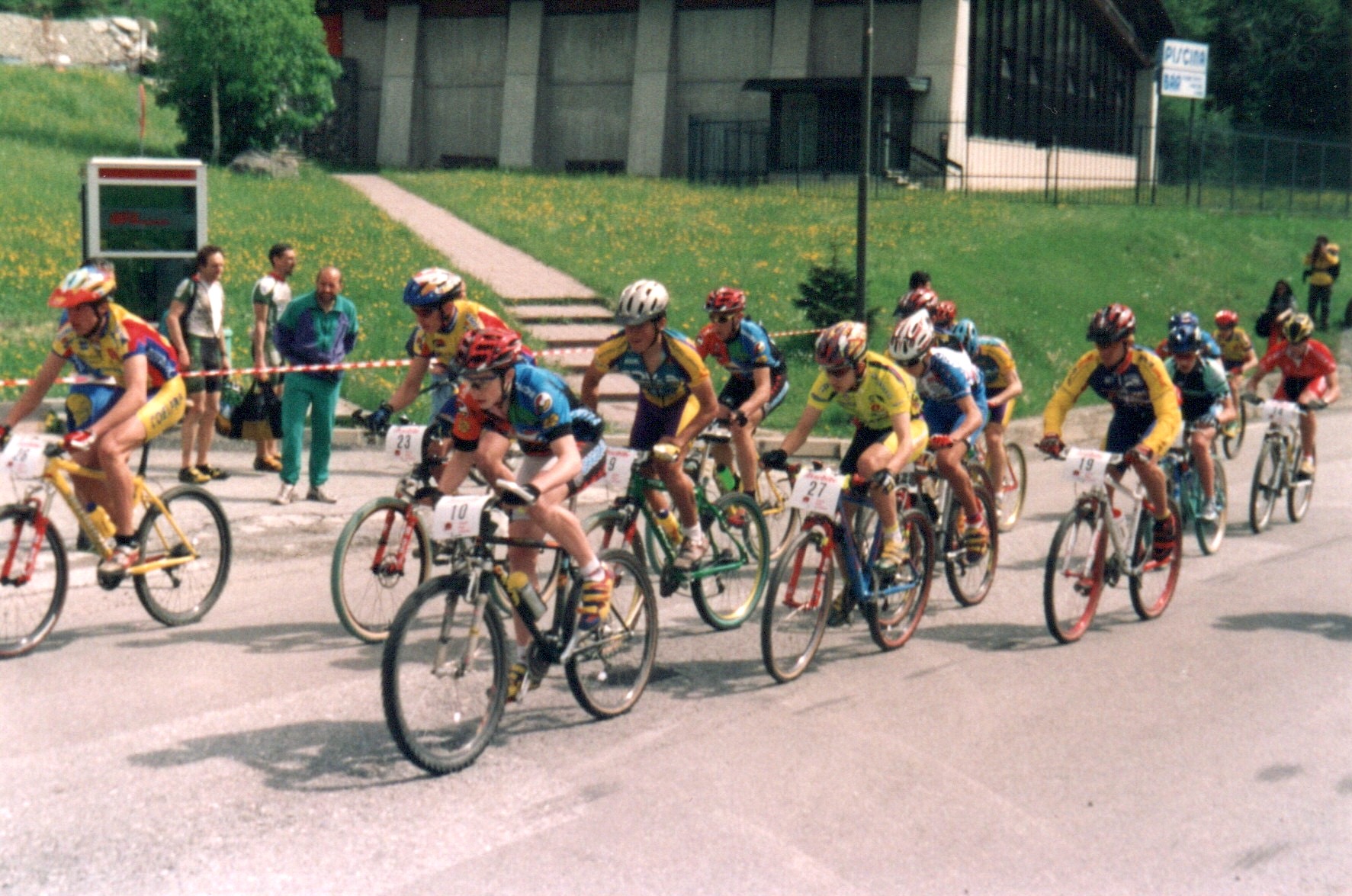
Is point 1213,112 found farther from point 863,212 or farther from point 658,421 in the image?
point 658,421

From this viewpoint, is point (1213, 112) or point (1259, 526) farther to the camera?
point (1213, 112)

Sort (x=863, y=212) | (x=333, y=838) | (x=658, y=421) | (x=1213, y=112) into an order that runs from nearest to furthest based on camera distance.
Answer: (x=333, y=838) → (x=658, y=421) → (x=863, y=212) → (x=1213, y=112)

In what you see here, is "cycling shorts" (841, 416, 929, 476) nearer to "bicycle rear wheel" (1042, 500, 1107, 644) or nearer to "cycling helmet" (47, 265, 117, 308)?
"bicycle rear wheel" (1042, 500, 1107, 644)

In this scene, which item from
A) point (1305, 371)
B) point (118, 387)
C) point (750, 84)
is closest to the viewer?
point (118, 387)

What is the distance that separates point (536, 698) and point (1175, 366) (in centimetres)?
684

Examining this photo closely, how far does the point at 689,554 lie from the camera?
857 cm

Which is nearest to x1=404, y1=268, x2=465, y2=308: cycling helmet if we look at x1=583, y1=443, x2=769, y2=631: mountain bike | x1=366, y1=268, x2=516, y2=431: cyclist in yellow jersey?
x1=366, y1=268, x2=516, y2=431: cyclist in yellow jersey

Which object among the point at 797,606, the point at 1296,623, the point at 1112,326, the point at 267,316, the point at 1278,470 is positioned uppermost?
the point at 1112,326

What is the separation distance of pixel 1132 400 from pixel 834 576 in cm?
277

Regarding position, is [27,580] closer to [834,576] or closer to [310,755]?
[310,755]

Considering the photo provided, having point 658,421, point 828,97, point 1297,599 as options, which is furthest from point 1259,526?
point 828,97

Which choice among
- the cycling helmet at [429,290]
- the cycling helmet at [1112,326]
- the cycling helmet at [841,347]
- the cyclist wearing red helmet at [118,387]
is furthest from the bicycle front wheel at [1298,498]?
the cyclist wearing red helmet at [118,387]

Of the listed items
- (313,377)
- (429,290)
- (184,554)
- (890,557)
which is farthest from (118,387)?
(890,557)

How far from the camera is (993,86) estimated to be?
133 feet
